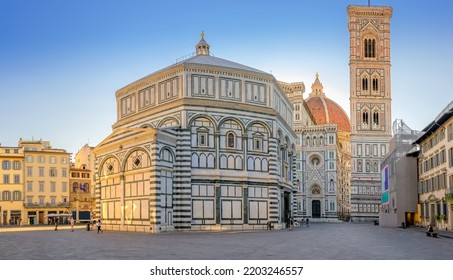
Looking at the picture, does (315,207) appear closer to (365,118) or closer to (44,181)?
(365,118)

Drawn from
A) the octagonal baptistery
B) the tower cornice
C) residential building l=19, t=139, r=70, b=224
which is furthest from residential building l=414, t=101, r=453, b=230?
residential building l=19, t=139, r=70, b=224

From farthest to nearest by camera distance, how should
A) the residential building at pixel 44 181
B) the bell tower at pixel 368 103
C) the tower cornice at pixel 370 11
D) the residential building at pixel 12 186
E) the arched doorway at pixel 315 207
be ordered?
the tower cornice at pixel 370 11
the bell tower at pixel 368 103
the arched doorway at pixel 315 207
the residential building at pixel 44 181
the residential building at pixel 12 186

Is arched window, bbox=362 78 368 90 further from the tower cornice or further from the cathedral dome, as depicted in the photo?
the cathedral dome

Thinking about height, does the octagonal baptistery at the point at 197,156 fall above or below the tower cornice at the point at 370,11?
below

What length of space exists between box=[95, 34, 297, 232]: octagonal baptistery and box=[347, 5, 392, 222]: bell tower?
176 ft

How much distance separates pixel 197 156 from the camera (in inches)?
1885

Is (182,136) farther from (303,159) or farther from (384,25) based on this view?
(384,25)

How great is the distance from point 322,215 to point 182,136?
58.6 metres

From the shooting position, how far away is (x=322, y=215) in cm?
10056

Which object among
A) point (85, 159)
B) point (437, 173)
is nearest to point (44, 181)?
point (85, 159)

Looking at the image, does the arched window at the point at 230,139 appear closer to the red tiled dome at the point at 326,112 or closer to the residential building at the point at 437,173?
the residential building at the point at 437,173

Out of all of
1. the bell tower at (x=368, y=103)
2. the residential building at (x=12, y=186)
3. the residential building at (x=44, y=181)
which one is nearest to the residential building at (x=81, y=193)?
the residential building at (x=44, y=181)

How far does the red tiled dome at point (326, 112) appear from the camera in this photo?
15588 centimetres

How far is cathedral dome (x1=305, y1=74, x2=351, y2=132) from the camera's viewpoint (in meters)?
156
